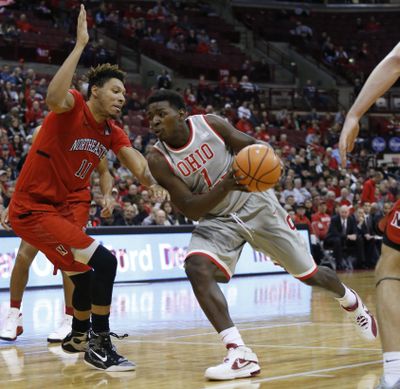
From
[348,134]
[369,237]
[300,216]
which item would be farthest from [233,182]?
[369,237]

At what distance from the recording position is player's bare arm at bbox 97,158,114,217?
682 cm

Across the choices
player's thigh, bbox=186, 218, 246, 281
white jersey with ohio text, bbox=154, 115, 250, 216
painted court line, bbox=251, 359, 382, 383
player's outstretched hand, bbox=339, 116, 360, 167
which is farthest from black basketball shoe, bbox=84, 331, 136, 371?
player's outstretched hand, bbox=339, 116, 360, 167

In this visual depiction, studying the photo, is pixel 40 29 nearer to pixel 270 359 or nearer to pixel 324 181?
pixel 324 181

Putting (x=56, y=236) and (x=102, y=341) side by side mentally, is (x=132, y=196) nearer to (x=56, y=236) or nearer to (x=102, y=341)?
(x=56, y=236)

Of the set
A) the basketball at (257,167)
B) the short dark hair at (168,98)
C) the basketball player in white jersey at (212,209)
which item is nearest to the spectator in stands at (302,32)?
the basketball player in white jersey at (212,209)

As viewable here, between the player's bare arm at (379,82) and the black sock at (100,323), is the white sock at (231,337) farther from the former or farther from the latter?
the player's bare arm at (379,82)

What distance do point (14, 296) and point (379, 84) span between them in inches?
167

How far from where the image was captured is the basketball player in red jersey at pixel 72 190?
5875 mm

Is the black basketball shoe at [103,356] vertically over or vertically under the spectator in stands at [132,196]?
over

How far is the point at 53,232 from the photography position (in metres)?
6.00

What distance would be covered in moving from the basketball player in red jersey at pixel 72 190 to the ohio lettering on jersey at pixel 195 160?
646mm

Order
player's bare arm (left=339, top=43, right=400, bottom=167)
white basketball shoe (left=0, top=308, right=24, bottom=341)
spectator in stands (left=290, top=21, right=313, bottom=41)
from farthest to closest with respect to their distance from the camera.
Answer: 1. spectator in stands (left=290, top=21, right=313, bottom=41)
2. white basketball shoe (left=0, top=308, right=24, bottom=341)
3. player's bare arm (left=339, top=43, right=400, bottom=167)

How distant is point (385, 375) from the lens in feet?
14.2

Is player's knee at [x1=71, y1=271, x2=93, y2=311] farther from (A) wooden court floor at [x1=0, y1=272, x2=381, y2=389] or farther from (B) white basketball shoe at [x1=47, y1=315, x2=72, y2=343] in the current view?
(B) white basketball shoe at [x1=47, y1=315, x2=72, y2=343]
